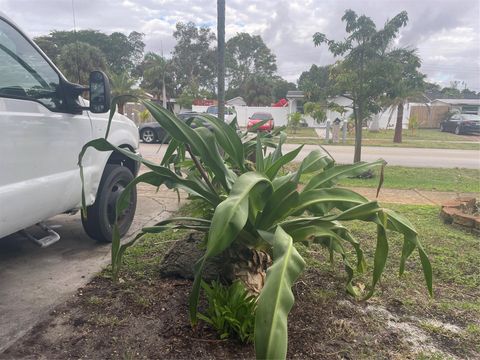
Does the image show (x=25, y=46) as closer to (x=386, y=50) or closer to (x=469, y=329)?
(x=469, y=329)

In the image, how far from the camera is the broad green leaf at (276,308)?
1.48 meters

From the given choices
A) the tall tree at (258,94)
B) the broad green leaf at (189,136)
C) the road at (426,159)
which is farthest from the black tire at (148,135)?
the tall tree at (258,94)

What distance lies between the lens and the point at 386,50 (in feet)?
28.6

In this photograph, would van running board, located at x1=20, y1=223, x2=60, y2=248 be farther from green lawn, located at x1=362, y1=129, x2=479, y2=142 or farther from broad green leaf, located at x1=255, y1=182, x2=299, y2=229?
green lawn, located at x1=362, y1=129, x2=479, y2=142

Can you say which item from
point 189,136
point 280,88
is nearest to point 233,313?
point 189,136

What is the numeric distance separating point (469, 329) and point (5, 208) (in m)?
3.21

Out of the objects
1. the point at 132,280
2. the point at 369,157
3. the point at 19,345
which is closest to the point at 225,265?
the point at 132,280

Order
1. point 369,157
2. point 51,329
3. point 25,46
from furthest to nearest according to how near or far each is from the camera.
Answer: point 369,157 → point 25,46 → point 51,329

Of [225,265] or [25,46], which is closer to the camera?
[225,265]

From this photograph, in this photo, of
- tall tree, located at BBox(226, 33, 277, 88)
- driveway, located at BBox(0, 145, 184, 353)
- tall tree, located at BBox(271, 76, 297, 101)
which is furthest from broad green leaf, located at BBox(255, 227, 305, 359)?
tall tree, located at BBox(226, 33, 277, 88)

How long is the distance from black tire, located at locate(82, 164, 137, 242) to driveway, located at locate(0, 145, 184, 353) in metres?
0.18

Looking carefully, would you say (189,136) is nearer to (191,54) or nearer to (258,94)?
(258,94)

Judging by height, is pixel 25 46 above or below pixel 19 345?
above

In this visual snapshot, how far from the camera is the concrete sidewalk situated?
6.92 meters
